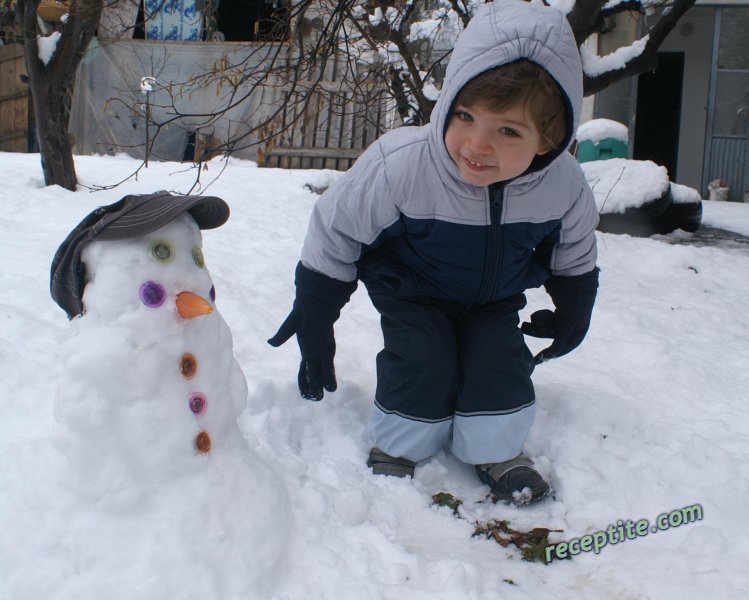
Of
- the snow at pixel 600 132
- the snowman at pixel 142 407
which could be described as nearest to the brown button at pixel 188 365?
the snowman at pixel 142 407

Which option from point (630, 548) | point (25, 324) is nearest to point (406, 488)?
point (630, 548)

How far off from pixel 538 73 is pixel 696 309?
2138 mm

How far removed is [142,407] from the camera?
1.42m

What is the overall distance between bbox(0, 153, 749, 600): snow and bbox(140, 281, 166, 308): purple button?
0.09 metres

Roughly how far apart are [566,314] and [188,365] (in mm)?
1207

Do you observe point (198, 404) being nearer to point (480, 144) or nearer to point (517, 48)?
point (480, 144)

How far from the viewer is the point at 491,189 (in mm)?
1991

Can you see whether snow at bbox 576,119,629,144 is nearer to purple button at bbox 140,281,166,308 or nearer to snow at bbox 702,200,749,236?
snow at bbox 702,200,749,236

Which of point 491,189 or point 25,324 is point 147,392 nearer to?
point 491,189

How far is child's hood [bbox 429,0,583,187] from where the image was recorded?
5.74 ft

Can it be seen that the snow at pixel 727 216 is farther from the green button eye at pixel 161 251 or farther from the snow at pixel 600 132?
the green button eye at pixel 161 251

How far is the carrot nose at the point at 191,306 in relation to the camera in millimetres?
1417

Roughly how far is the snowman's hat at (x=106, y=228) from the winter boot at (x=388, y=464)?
0.88 metres

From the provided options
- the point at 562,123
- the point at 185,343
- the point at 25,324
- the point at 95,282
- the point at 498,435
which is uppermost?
the point at 562,123
